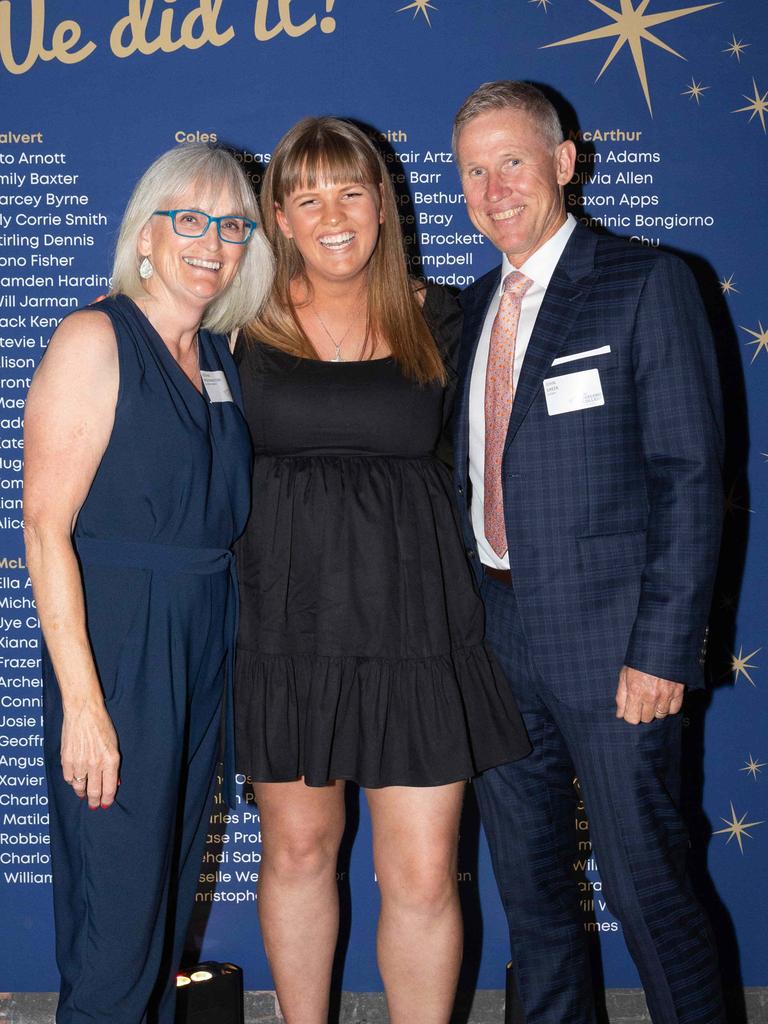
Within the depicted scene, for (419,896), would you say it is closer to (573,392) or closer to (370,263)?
(573,392)

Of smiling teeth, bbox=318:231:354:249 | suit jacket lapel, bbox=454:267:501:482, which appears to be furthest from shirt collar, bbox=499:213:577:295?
smiling teeth, bbox=318:231:354:249

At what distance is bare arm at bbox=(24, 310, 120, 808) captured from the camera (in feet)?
5.91

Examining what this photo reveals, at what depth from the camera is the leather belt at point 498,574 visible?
221 cm

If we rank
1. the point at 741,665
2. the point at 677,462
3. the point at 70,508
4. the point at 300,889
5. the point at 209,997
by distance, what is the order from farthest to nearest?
the point at 741,665 < the point at 209,997 < the point at 300,889 < the point at 677,462 < the point at 70,508

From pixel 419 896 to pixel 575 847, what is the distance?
41 cm

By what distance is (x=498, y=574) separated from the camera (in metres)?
2.24

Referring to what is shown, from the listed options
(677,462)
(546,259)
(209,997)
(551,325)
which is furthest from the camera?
(209,997)

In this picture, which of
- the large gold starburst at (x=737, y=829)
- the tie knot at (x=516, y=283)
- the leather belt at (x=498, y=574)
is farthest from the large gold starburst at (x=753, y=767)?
the tie knot at (x=516, y=283)

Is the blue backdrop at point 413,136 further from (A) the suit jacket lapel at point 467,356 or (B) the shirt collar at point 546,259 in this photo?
(B) the shirt collar at point 546,259

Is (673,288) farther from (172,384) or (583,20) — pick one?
(583,20)

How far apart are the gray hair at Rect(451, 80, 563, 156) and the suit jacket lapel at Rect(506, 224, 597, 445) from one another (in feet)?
0.99

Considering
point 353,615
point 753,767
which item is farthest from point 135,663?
point 753,767

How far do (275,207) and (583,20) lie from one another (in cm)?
111

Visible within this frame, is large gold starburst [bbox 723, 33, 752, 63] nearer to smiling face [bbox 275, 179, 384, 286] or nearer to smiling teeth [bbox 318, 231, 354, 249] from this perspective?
smiling face [bbox 275, 179, 384, 286]
